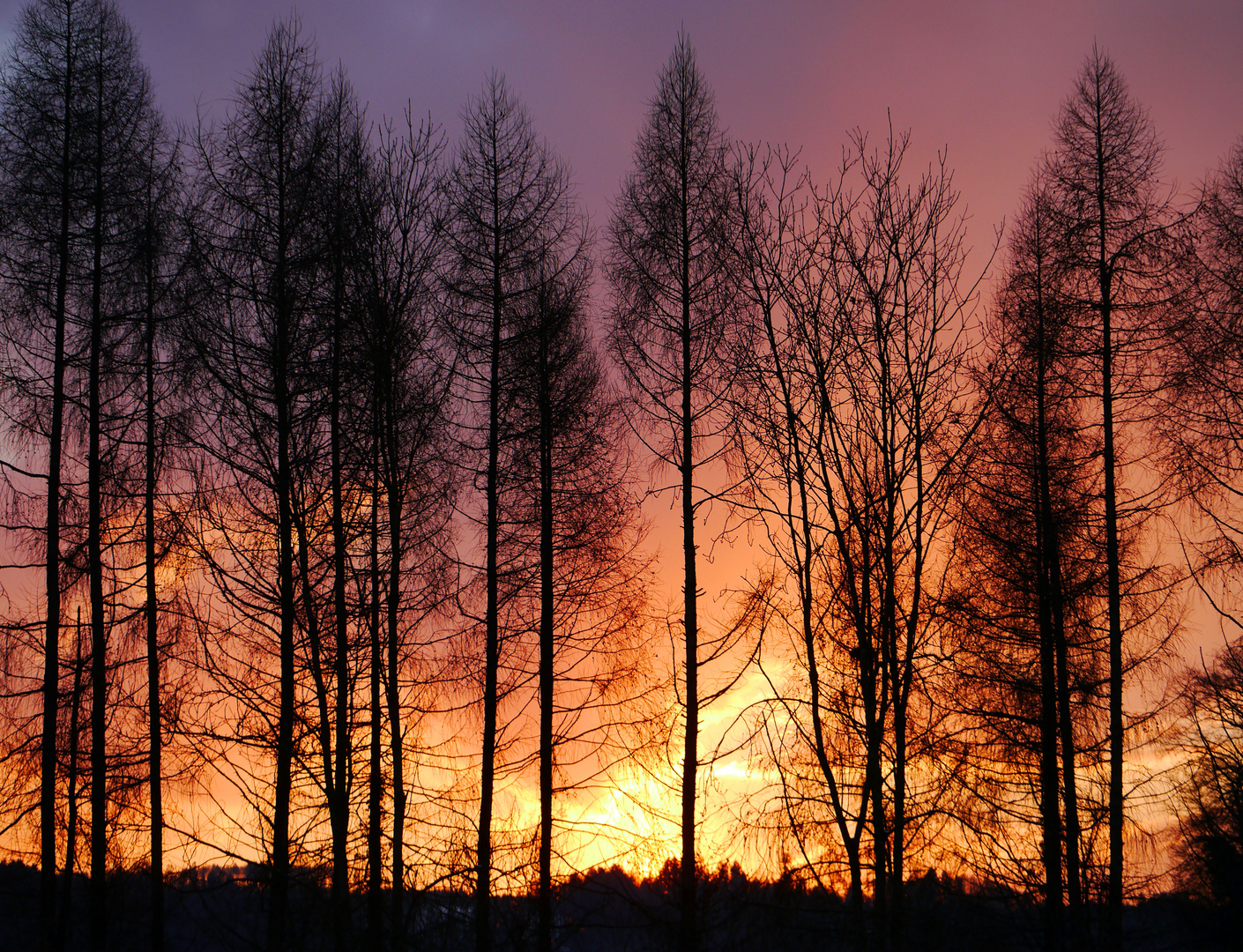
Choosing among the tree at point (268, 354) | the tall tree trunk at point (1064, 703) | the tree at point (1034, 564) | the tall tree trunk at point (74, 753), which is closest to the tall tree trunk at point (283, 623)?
the tree at point (268, 354)

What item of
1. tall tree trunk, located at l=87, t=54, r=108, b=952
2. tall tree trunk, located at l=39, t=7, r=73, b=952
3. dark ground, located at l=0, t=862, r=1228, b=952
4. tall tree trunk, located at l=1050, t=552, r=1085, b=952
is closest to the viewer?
dark ground, located at l=0, t=862, r=1228, b=952

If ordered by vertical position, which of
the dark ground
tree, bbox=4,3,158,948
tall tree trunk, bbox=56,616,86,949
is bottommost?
the dark ground

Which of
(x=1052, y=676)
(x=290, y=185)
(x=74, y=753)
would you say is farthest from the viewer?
(x=1052, y=676)

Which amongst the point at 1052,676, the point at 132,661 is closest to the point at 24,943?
the point at 132,661

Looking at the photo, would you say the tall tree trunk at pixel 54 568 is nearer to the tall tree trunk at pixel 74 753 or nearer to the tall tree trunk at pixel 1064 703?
the tall tree trunk at pixel 74 753

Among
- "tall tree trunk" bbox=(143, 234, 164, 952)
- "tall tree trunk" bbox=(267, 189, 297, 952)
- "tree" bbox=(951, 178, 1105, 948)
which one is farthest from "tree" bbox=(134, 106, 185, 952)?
"tree" bbox=(951, 178, 1105, 948)

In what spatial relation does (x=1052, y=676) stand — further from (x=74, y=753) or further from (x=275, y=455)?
(x=74, y=753)

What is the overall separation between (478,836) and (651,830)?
257 centimetres

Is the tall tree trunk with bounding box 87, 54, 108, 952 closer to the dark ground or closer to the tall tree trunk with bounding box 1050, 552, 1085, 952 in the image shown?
the dark ground

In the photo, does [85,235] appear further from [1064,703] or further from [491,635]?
[1064,703]

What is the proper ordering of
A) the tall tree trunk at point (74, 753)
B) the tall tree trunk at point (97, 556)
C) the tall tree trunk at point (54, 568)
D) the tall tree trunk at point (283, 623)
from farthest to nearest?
the tall tree trunk at point (74, 753)
the tall tree trunk at point (97, 556)
the tall tree trunk at point (54, 568)
the tall tree trunk at point (283, 623)

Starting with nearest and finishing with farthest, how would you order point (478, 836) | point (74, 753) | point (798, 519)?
point (798, 519) < point (478, 836) < point (74, 753)

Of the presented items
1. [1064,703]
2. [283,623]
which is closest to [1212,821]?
[1064,703]

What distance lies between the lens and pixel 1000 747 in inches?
563
